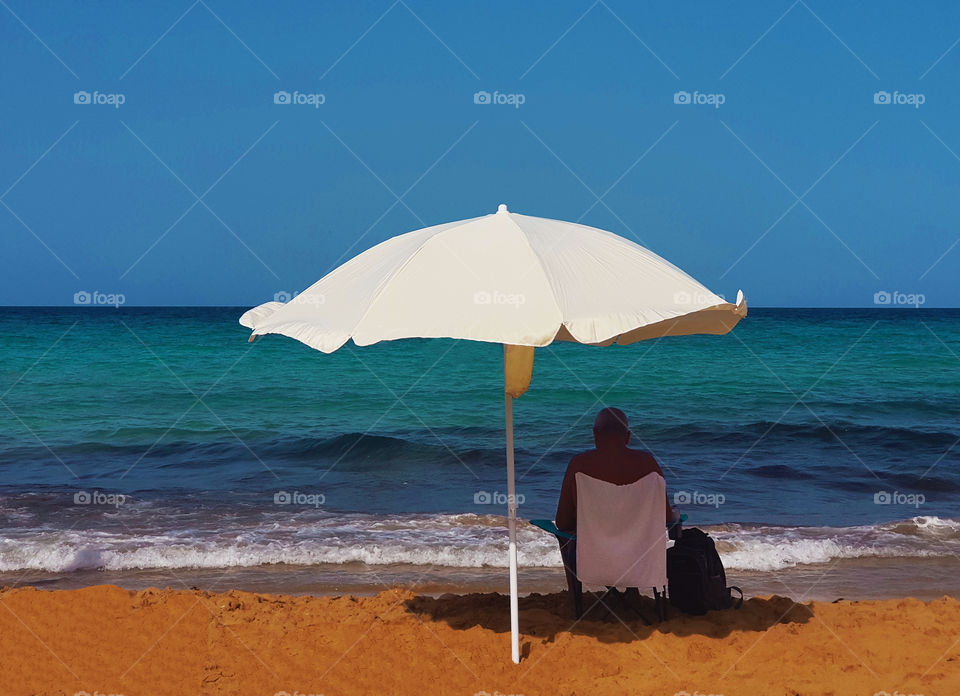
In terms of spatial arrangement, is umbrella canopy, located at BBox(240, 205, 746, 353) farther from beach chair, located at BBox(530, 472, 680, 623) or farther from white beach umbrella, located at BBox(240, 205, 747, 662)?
beach chair, located at BBox(530, 472, 680, 623)

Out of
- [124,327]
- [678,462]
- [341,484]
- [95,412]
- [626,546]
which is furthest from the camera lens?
[124,327]

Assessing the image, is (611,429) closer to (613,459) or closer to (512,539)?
(613,459)

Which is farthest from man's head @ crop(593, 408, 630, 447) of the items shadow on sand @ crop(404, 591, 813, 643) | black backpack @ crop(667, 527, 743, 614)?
shadow on sand @ crop(404, 591, 813, 643)

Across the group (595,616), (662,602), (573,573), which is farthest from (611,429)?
(595,616)

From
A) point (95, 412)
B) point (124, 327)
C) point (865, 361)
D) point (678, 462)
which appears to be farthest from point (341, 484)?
point (124, 327)

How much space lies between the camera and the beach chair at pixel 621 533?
4.12 metres

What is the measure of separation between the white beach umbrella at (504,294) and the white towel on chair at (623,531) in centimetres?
47

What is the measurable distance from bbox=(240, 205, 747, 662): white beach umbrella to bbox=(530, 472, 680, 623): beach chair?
0.46 m

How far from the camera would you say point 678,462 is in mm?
11531

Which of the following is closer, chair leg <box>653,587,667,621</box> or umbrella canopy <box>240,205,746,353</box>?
umbrella canopy <box>240,205,746,353</box>

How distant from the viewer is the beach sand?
12.5 ft

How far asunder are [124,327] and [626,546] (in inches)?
1447

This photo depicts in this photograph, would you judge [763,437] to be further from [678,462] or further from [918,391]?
[918,391]

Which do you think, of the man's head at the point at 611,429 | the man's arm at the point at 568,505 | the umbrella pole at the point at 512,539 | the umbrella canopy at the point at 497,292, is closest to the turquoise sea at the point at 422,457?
the man's arm at the point at 568,505
